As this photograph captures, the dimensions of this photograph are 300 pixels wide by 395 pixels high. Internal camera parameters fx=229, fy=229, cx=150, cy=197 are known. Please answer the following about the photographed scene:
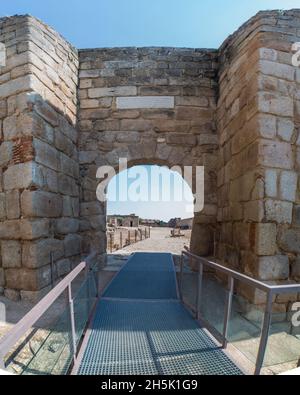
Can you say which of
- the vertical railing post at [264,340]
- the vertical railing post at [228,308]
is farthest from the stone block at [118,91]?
the vertical railing post at [264,340]

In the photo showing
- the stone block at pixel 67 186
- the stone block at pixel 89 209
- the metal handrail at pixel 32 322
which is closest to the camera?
the metal handrail at pixel 32 322

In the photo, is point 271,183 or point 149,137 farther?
point 149,137

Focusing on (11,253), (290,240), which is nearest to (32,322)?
(11,253)

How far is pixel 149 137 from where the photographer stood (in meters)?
4.25

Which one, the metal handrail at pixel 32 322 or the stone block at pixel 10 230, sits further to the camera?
the stone block at pixel 10 230

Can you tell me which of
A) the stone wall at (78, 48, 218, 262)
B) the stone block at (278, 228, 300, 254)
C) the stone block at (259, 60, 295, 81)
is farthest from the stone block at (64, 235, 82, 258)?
the stone block at (259, 60, 295, 81)

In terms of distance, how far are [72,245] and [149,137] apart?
234cm

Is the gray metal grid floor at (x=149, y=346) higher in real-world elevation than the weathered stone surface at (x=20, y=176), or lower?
lower

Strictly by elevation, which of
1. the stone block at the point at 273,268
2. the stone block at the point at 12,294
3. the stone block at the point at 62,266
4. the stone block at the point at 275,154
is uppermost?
the stone block at the point at 275,154

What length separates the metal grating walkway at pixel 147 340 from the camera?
1.66 metres

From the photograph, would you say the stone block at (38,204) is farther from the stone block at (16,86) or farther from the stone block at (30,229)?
the stone block at (16,86)

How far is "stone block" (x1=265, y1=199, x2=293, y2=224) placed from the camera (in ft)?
8.73

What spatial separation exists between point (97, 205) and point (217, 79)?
3.25 meters

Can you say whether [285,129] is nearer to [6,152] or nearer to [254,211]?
[254,211]
